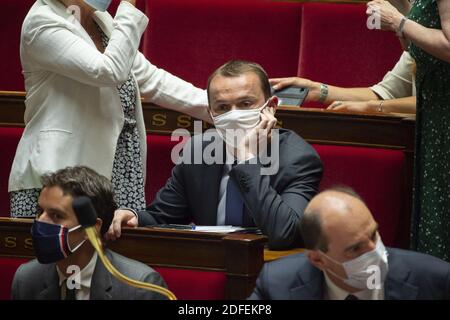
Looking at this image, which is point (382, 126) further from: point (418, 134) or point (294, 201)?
point (294, 201)

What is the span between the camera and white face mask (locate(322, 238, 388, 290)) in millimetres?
998

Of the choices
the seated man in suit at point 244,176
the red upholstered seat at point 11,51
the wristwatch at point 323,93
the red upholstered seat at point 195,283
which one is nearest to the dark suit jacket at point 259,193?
the seated man in suit at point 244,176

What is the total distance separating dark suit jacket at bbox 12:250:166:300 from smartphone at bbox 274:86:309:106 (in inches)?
22.3

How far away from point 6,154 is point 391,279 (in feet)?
2.98

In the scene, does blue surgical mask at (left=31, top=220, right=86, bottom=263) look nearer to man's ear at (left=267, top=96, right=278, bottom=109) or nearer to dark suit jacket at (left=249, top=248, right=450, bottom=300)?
dark suit jacket at (left=249, top=248, right=450, bottom=300)

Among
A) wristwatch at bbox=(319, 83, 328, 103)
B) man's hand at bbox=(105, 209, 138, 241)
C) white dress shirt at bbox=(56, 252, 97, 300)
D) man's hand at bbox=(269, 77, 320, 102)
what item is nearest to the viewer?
white dress shirt at bbox=(56, 252, 97, 300)

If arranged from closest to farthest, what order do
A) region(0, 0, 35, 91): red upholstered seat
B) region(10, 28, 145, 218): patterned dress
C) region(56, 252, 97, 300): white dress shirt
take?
1. region(56, 252, 97, 300): white dress shirt
2. region(10, 28, 145, 218): patterned dress
3. region(0, 0, 35, 91): red upholstered seat

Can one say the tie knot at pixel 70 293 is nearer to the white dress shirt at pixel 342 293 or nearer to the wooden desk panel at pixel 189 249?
the wooden desk panel at pixel 189 249

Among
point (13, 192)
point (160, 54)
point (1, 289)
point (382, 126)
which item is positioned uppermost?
point (160, 54)

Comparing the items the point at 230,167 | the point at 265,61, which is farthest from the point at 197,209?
the point at 265,61

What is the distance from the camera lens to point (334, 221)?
3.26 ft

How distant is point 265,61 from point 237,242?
86 centimetres

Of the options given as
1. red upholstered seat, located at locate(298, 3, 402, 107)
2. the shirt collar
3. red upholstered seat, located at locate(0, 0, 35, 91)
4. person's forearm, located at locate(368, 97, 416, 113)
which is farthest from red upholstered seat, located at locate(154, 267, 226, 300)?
red upholstered seat, located at locate(0, 0, 35, 91)

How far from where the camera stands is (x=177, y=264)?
1195 millimetres
